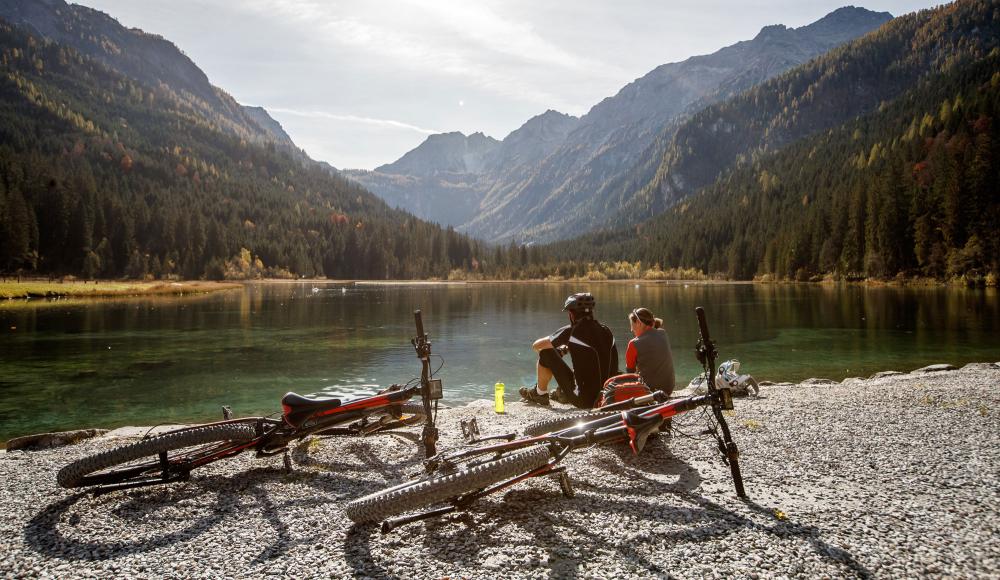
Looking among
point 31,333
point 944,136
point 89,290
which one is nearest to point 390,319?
point 31,333

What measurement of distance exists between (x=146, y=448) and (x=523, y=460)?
17.1 ft

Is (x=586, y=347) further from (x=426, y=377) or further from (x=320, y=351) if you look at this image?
(x=320, y=351)

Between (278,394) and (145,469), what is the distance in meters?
13.5

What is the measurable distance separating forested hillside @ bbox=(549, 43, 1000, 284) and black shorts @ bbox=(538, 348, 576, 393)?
9460 cm

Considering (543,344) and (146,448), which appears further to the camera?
(543,344)

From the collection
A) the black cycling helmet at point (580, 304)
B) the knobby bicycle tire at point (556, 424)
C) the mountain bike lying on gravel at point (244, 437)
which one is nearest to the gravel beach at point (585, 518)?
the mountain bike lying on gravel at point (244, 437)

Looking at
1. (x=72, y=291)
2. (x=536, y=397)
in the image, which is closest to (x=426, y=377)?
(x=536, y=397)

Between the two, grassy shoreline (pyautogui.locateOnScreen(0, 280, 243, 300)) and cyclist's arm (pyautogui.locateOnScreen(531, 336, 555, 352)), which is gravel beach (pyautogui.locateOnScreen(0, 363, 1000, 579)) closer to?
cyclist's arm (pyautogui.locateOnScreen(531, 336, 555, 352))

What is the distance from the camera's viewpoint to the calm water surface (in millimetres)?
18984

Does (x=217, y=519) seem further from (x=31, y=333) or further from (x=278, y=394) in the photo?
(x=31, y=333)

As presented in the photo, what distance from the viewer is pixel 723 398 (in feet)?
20.5

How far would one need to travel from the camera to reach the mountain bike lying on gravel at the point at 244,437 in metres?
6.93

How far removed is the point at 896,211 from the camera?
96188 millimetres

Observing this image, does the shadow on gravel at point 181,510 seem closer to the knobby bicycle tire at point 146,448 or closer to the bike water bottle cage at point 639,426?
the knobby bicycle tire at point 146,448
